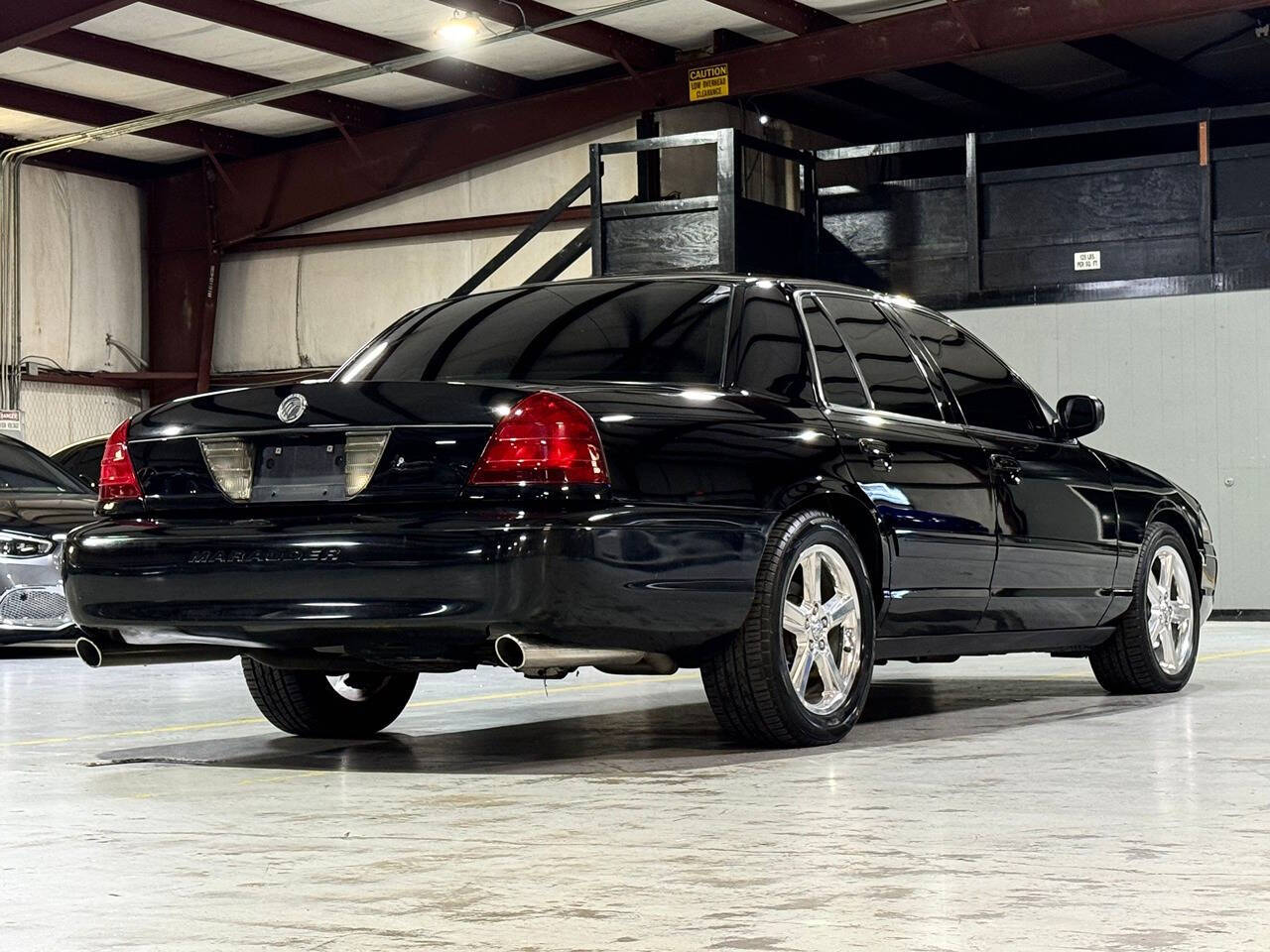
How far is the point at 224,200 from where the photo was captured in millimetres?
22031

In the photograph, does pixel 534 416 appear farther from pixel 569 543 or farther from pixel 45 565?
pixel 45 565

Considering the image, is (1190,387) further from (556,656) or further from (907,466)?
(556,656)

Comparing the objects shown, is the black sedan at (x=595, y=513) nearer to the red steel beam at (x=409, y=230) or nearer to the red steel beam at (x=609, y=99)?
the red steel beam at (x=609, y=99)

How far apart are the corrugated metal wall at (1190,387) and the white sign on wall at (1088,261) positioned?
436 mm

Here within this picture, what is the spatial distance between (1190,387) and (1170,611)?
776 cm

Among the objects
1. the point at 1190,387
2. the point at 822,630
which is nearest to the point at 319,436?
the point at 822,630

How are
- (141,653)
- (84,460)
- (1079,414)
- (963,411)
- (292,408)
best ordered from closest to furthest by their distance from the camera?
(292,408), (141,653), (963,411), (1079,414), (84,460)

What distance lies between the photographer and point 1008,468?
21.2 ft

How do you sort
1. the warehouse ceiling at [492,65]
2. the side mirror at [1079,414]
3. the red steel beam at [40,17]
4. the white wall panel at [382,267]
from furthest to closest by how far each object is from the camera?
the white wall panel at [382,267]
the warehouse ceiling at [492,65]
the red steel beam at [40,17]
the side mirror at [1079,414]

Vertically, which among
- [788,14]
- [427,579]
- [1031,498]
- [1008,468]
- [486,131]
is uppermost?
[788,14]

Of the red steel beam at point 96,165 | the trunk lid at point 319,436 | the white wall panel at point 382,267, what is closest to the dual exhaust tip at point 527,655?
the trunk lid at point 319,436

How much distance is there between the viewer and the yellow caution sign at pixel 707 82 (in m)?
17.1

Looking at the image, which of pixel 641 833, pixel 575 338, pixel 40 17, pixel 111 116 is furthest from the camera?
pixel 111 116

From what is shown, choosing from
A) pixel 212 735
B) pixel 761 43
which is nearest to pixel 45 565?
pixel 212 735
